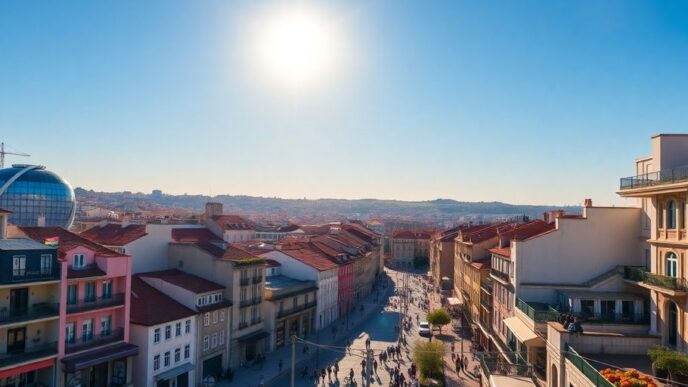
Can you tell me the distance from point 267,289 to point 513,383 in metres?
32.5

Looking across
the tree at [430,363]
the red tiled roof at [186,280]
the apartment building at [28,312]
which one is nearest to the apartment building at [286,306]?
the red tiled roof at [186,280]

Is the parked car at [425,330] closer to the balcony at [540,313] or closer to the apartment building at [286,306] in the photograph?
the apartment building at [286,306]

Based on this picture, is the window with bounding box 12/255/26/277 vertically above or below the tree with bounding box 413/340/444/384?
above

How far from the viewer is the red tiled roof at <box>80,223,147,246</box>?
168ft

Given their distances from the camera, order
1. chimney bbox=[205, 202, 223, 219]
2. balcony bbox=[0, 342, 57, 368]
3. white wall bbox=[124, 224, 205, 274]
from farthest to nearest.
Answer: chimney bbox=[205, 202, 223, 219] < white wall bbox=[124, 224, 205, 274] < balcony bbox=[0, 342, 57, 368]

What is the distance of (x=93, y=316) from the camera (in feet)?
123

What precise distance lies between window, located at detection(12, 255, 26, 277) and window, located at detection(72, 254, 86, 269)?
4.33 metres

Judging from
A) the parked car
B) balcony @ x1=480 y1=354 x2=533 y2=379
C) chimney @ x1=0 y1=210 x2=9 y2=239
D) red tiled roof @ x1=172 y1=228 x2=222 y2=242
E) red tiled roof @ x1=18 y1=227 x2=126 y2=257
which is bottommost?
the parked car

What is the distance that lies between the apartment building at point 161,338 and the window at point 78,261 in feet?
18.9

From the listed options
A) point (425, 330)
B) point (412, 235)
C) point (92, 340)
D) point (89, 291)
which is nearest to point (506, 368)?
point (92, 340)

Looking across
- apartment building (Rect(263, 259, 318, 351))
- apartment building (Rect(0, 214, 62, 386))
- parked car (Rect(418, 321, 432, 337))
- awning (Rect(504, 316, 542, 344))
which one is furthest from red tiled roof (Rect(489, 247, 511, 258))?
apartment building (Rect(0, 214, 62, 386))

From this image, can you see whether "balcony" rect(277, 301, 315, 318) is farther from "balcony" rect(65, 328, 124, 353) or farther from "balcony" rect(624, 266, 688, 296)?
"balcony" rect(624, 266, 688, 296)

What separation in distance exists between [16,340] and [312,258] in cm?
4153

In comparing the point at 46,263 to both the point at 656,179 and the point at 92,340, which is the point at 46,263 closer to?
the point at 92,340
